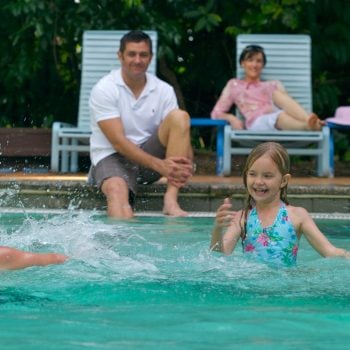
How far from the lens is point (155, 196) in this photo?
355 inches

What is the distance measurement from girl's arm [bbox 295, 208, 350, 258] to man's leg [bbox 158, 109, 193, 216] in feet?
9.15

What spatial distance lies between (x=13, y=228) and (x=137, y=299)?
102 inches

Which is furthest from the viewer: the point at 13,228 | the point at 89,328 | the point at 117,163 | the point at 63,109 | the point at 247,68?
the point at 63,109

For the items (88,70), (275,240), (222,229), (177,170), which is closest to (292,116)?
(88,70)

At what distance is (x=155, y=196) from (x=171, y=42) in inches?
125

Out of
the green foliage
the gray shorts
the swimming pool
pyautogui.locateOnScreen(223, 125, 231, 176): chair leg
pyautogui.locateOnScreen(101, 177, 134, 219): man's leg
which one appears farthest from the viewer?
the green foliage

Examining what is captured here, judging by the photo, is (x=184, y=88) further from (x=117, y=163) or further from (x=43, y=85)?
(x=117, y=163)

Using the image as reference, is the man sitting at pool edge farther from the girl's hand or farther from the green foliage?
the girl's hand

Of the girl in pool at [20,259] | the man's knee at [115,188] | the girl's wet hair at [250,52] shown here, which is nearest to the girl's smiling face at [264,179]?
the girl in pool at [20,259]

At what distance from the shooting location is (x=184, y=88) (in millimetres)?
12742

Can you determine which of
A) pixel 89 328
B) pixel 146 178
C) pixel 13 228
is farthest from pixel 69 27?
pixel 89 328

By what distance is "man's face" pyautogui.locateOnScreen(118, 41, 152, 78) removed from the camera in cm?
893

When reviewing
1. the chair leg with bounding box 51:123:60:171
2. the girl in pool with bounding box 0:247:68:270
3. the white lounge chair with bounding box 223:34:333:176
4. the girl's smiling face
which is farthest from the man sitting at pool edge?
the girl in pool with bounding box 0:247:68:270

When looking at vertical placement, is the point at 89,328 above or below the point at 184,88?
below
